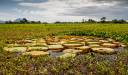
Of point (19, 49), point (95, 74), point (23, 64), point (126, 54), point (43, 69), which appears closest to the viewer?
point (95, 74)

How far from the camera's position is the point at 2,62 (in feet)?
22.0

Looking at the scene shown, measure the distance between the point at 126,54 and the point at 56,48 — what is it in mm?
2415

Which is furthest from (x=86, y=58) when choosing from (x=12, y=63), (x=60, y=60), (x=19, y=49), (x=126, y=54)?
(x=19, y=49)

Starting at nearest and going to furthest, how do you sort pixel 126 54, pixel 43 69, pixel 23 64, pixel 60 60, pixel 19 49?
pixel 43 69 < pixel 23 64 < pixel 60 60 < pixel 126 54 < pixel 19 49

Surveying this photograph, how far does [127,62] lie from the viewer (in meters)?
6.55

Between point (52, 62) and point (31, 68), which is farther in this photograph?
point (52, 62)

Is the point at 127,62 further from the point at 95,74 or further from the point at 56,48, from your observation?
the point at 56,48

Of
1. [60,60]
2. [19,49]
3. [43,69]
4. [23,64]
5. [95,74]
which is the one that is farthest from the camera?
[19,49]

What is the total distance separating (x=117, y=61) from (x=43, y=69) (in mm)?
1921

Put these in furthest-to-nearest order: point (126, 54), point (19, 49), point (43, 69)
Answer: point (19, 49)
point (126, 54)
point (43, 69)

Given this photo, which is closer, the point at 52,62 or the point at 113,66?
the point at 113,66

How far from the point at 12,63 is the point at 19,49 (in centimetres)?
227

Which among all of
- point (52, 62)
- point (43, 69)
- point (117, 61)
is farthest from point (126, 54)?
point (43, 69)

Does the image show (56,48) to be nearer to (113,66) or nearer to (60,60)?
(60,60)
